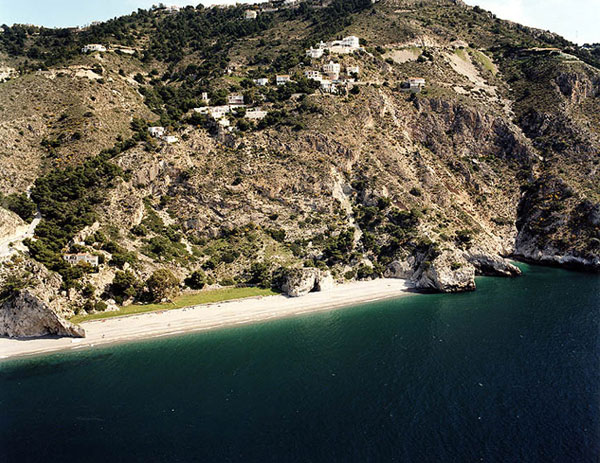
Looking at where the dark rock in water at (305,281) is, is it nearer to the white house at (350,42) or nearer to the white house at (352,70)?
the white house at (352,70)

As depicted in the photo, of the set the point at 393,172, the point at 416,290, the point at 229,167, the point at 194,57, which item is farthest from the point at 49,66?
the point at 416,290

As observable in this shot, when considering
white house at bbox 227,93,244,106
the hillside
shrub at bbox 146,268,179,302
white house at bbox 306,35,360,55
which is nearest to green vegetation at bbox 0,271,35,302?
the hillside

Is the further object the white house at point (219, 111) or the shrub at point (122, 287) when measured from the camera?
the white house at point (219, 111)

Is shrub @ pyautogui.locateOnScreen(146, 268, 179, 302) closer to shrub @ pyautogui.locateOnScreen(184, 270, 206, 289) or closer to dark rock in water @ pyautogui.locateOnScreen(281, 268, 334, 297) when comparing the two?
shrub @ pyautogui.locateOnScreen(184, 270, 206, 289)

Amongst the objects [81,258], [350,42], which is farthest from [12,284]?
[350,42]

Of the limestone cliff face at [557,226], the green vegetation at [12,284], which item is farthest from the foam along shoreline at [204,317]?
the limestone cliff face at [557,226]

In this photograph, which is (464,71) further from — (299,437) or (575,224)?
(299,437)

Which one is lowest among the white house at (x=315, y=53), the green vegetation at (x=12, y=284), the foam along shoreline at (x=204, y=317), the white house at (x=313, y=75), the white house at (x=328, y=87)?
the foam along shoreline at (x=204, y=317)
